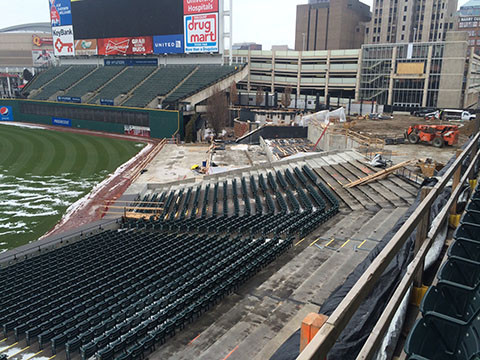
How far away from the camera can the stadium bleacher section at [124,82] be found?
64500mm

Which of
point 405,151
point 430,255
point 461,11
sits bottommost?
point 405,151

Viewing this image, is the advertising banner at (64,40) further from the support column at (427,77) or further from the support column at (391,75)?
the support column at (427,77)

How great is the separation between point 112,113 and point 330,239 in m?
→ 50.6

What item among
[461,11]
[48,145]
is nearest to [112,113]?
[48,145]

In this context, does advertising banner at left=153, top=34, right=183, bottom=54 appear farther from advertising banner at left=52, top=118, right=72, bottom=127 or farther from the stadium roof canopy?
the stadium roof canopy

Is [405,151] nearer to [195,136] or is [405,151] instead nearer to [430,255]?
[430,255]

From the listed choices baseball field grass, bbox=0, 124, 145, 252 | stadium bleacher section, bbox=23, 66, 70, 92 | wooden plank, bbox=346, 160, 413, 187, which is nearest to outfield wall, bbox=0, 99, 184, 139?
baseball field grass, bbox=0, 124, 145, 252

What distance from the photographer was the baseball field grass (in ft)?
83.8

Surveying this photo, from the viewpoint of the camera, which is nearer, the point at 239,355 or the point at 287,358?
the point at 287,358

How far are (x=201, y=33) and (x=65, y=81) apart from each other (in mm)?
30684

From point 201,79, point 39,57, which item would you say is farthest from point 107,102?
point 39,57

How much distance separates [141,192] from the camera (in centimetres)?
3052

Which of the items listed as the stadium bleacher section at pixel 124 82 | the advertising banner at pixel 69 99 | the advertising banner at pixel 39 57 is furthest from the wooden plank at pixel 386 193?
the advertising banner at pixel 39 57

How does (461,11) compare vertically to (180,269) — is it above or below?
above
